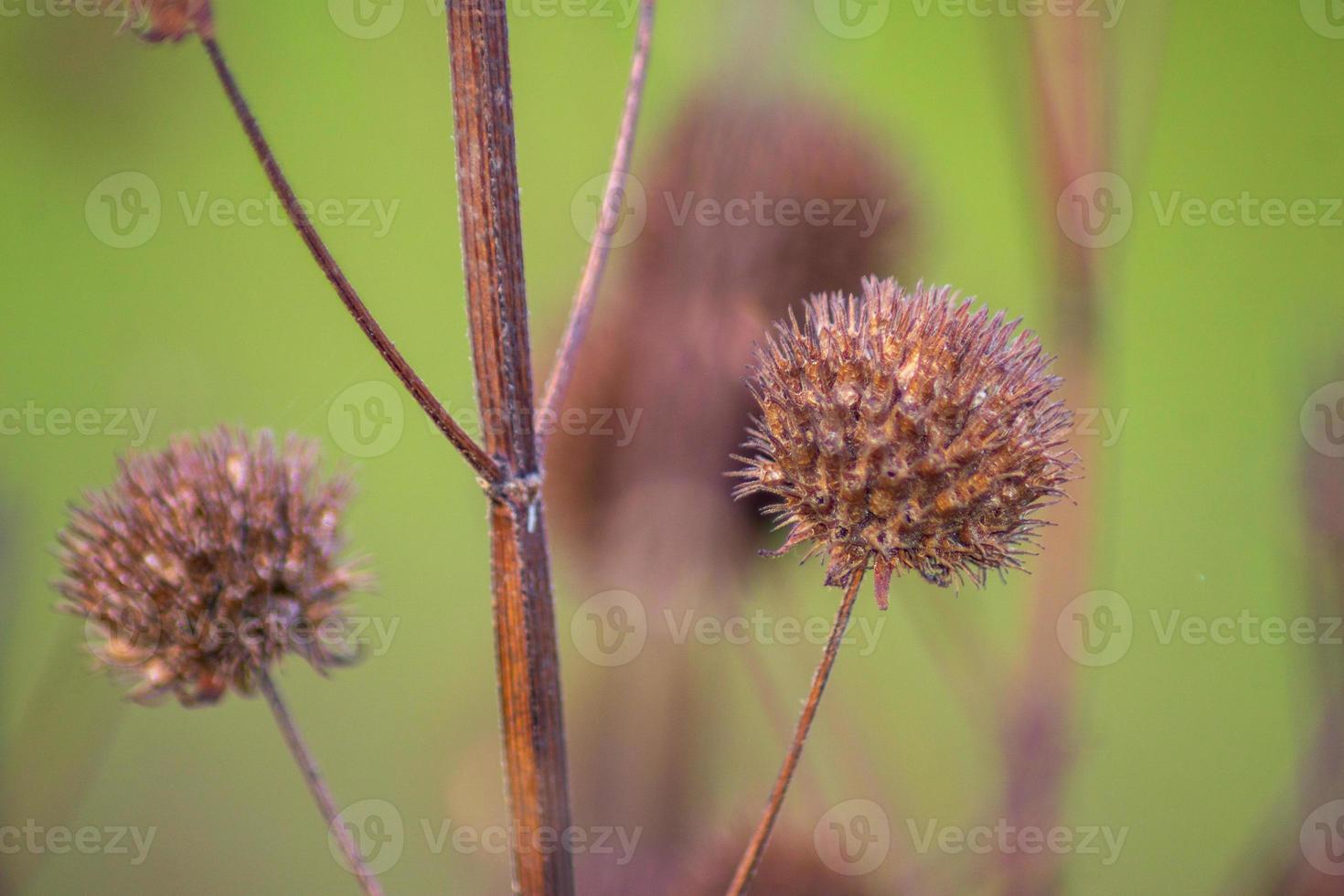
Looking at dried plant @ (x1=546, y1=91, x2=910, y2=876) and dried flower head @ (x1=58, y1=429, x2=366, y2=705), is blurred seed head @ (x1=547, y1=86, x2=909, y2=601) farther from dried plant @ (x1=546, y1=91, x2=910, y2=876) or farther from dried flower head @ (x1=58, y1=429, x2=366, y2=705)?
dried flower head @ (x1=58, y1=429, x2=366, y2=705)

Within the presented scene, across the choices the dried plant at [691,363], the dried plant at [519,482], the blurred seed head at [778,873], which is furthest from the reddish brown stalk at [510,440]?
the dried plant at [691,363]

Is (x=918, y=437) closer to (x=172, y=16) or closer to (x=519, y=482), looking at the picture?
(x=519, y=482)

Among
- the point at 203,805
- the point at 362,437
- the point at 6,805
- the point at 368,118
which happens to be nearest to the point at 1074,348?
the point at 6,805

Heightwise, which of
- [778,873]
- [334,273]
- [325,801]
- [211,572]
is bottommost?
[778,873]

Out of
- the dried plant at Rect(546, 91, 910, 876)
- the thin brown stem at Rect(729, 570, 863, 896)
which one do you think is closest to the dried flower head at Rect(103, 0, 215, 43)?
the thin brown stem at Rect(729, 570, 863, 896)

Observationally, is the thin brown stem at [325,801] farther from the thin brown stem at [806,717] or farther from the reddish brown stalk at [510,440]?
the thin brown stem at [806,717]

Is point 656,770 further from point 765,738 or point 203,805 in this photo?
point 203,805

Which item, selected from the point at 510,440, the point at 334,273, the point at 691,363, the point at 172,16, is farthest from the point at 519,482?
the point at 691,363
